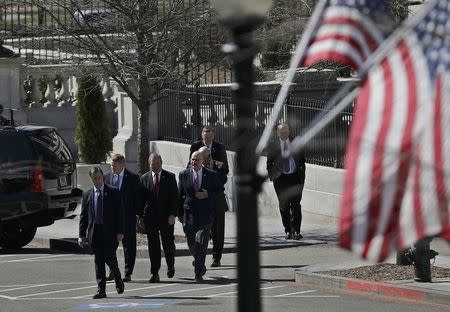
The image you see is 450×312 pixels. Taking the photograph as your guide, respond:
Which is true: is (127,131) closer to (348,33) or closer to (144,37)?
(144,37)

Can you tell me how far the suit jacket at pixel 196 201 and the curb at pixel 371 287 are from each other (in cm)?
136

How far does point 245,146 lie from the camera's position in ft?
18.4

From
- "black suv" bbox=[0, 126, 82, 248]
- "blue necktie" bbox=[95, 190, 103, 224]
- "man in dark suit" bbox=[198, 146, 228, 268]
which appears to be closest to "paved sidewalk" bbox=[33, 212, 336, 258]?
"black suv" bbox=[0, 126, 82, 248]

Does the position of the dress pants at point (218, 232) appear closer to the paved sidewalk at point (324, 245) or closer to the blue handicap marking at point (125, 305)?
the paved sidewalk at point (324, 245)

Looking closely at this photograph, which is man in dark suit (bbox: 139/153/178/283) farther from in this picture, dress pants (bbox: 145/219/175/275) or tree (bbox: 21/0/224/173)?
tree (bbox: 21/0/224/173)

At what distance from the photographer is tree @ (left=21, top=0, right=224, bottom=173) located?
20.5 m

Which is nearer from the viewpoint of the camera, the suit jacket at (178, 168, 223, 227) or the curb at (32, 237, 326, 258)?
the suit jacket at (178, 168, 223, 227)

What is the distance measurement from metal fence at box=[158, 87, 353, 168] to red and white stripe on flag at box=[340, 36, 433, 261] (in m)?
15.5

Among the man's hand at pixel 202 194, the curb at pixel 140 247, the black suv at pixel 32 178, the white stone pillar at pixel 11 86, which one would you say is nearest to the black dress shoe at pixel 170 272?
the man's hand at pixel 202 194

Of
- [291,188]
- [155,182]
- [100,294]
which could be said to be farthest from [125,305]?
[291,188]

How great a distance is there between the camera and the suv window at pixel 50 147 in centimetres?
2034

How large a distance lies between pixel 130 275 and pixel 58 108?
13.4 metres

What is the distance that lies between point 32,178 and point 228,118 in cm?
641

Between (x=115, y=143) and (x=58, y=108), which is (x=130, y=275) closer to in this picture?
(x=115, y=143)
